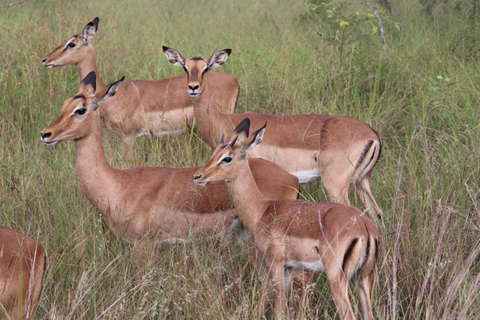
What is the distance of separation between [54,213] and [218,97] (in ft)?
7.97

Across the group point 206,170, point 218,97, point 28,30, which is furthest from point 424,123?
point 28,30

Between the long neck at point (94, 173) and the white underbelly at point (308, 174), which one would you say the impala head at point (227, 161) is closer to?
the long neck at point (94, 173)

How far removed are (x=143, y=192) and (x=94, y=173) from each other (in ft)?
0.97

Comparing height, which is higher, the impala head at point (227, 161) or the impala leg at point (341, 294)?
the impala head at point (227, 161)

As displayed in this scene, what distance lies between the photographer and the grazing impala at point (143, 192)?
4.62 m

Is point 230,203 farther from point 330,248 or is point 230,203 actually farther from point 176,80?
point 176,80

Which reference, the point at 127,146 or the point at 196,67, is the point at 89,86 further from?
the point at 127,146

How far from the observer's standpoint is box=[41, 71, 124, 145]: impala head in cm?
461

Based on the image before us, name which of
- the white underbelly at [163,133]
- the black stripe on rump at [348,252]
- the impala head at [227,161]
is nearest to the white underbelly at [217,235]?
the impala head at [227,161]

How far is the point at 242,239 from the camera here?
473cm

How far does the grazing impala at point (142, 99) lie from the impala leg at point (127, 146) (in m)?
0.01

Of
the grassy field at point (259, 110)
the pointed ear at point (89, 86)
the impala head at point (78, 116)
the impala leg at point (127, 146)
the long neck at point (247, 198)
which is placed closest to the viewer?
the grassy field at point (259, 110)

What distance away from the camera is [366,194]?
17.3 feet

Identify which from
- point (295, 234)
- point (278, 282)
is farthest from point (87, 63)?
point (278, 282)
